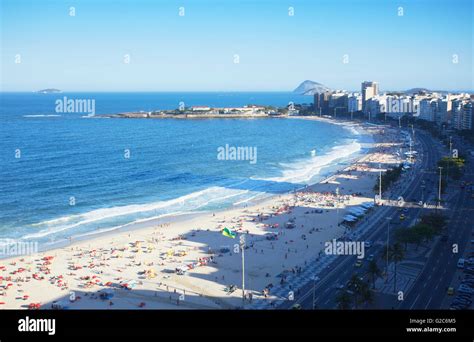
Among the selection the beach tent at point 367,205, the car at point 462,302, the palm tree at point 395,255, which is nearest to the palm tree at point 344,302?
the car at point 462,302

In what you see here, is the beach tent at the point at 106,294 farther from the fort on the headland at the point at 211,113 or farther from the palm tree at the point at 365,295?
the fort on the headland at the point at 211,113

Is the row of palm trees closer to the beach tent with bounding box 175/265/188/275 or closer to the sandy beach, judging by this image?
the sandy beach

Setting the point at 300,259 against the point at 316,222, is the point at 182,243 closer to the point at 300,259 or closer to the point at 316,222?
the point at 300,259

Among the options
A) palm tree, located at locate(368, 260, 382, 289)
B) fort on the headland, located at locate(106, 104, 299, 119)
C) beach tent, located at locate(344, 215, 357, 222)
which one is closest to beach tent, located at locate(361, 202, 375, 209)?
beach tent, located at locate(344, 215, 357, 222)

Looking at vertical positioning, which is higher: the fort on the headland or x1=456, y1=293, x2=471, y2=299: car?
the fort on the headland
